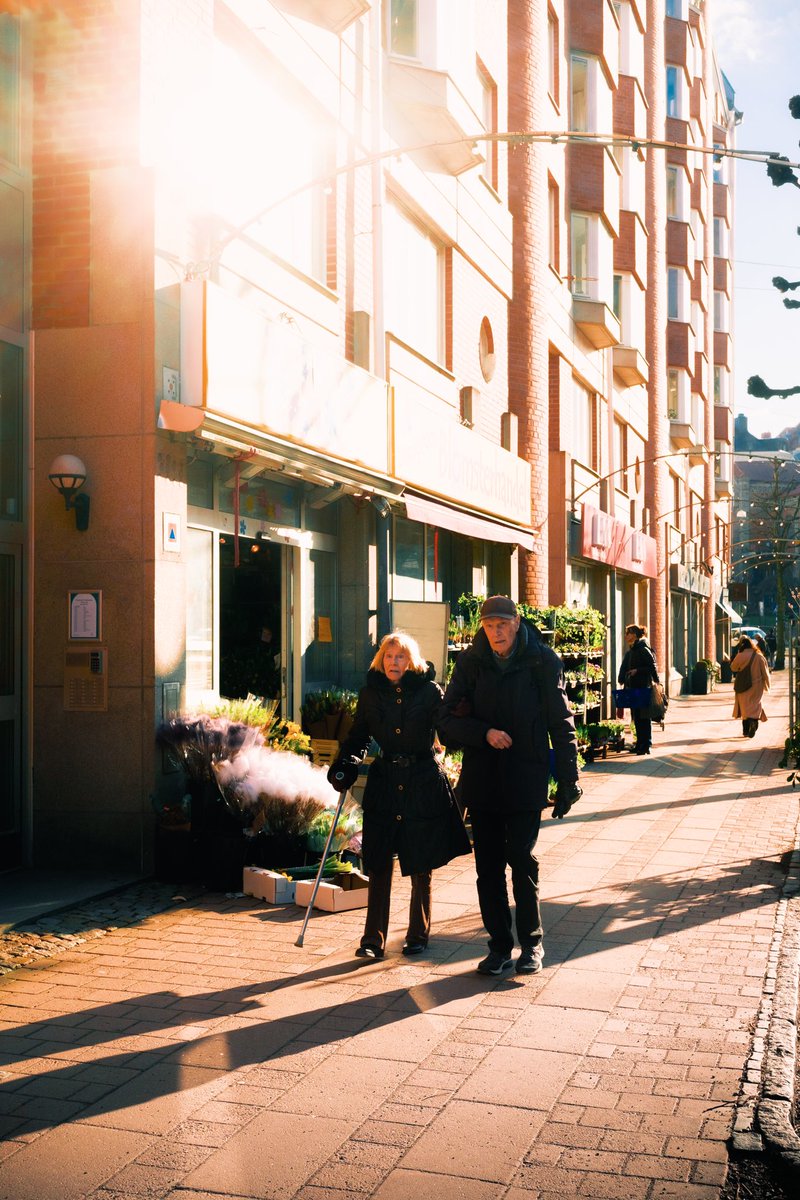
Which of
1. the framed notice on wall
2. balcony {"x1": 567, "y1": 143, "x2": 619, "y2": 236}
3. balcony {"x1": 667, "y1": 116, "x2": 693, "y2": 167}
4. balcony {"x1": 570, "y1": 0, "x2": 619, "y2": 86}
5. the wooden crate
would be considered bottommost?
the wooden crate

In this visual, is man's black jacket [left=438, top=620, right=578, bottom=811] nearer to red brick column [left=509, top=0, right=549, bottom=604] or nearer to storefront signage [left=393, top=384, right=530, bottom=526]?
storefront signage [left=393, top=384, right=530, bottom=526]

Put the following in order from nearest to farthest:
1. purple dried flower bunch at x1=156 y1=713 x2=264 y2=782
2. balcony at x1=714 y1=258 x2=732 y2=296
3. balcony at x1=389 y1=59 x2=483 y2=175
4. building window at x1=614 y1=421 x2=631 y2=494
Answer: purple dried flower bunch at x1=156 y1=713 x2=264 y2=782 < balcony at x1=389 y1=59 x2=483 y2=175 < building window at x1=614 y1=421 x2=631 y2=494 < balcony at x1=714 y1=258 x2=732 y2=296

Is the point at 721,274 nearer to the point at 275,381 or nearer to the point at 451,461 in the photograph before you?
the point at 451,461

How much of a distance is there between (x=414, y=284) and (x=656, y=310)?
21.0m

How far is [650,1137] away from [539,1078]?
0.66 metres

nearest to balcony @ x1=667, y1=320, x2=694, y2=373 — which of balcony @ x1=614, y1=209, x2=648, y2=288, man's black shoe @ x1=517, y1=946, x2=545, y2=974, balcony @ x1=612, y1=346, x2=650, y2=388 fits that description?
balcony @ x1=612, y1=346, x2=650, y2=388

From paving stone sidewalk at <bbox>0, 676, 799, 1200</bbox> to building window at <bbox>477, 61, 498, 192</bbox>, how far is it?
41.7ft

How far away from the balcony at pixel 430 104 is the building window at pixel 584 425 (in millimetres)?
9786

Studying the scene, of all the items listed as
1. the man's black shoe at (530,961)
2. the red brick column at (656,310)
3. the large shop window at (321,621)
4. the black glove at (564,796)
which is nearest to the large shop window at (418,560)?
the large shop window at (321,621)

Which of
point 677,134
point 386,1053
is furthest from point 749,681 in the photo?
point 677,134

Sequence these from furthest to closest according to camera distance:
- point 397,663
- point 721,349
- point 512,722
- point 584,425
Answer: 1. point 721,349
2. point 584,425
3. point 397,663
4. point 512,722

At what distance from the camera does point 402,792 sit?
676 cm

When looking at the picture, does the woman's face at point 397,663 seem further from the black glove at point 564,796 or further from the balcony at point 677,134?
the balcony at point 677,134

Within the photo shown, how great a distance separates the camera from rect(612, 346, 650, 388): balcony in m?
28.0
